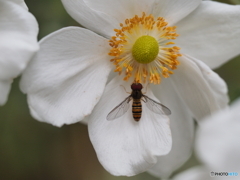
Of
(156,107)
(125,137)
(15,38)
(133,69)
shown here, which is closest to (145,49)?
(133,69)

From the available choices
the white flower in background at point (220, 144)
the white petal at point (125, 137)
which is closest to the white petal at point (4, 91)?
the white petal at point (125, 137)

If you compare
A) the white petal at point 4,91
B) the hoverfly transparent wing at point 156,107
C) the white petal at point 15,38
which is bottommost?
the hoverfly transparent wing at point 156,107

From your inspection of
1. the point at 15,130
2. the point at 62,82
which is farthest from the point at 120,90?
the point at 15,130

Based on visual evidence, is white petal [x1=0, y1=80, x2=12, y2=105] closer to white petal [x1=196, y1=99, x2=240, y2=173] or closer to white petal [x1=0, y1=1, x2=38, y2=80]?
white petal [x1=0, y1=1, x2=38, y2=80]

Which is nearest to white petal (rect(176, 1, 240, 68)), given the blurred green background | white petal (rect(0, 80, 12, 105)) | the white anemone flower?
the white anemone flower

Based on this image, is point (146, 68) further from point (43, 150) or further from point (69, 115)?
point (43, 150)

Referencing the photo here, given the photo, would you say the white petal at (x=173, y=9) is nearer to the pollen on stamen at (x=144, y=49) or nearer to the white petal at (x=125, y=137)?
the pollen on stamen at (x=144, y=49)

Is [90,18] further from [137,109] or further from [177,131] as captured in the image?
[177,131]
